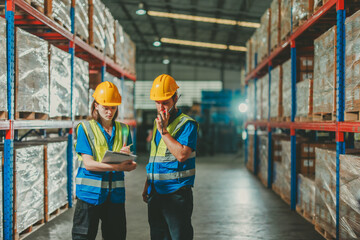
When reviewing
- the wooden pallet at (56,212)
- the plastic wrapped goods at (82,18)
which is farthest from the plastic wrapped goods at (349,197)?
the plastic wrapped goods at (82,18)

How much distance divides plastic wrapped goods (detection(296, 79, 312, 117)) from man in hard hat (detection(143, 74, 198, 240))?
132 inches

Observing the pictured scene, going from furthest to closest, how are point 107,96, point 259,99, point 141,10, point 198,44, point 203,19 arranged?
point 198,44, point 203,19, point 141,10, point 259,99, point 107,96

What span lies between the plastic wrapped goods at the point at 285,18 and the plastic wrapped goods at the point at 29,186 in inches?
192

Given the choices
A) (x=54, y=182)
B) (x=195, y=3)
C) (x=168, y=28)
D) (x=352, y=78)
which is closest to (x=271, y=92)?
(x=352, y=78)

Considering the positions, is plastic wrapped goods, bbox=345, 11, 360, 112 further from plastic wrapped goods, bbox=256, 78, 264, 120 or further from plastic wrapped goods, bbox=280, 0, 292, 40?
plastic wrapped goods, bbox=256, 78, 264, 120

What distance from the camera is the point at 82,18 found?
6727 millimetres

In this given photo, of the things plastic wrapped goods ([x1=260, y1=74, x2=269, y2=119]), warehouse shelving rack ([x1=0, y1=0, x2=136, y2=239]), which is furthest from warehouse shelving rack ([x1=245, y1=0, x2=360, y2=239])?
warehouse shelving rack ([x1=0, y1=0, x2=136, y2=239])

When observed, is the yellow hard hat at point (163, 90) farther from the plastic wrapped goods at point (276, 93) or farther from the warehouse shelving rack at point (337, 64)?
the plastic wrapped goods at point (276, 93)

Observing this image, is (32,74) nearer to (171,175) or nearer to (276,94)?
(171,175)

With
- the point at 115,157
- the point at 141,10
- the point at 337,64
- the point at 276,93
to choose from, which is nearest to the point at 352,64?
the point at 337,64

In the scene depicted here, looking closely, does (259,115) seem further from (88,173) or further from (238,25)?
(238,25)

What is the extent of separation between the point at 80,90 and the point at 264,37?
4.85m

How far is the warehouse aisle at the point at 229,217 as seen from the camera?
5012mm

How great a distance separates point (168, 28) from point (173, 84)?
1961 centimetres
